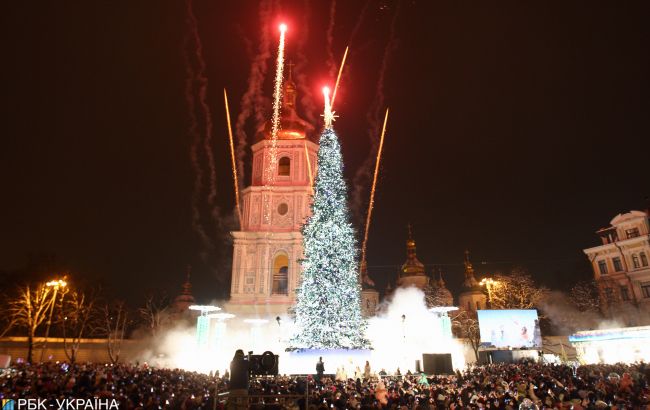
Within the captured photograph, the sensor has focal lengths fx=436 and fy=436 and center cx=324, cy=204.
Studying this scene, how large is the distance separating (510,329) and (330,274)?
719 inches

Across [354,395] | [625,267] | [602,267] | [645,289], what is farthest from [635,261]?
[354,395]

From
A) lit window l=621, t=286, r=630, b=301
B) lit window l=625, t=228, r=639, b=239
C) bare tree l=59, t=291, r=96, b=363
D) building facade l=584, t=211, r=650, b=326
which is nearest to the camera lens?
bare tree l=59, t=291, r=96, b=363

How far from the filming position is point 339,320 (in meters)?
22.5

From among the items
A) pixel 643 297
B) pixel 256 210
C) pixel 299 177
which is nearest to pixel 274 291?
pixel 256 210

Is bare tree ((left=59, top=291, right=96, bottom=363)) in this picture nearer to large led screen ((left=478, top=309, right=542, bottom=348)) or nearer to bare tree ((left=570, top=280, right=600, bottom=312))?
large led screen ((left=478, top=309, right=542, bottom=348))

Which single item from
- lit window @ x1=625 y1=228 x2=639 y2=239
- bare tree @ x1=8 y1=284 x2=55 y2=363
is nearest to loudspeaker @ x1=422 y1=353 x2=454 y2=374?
bare tree @ x1=8 y1=284 x2=55 y2=363

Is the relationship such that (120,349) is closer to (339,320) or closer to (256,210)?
(256,210)

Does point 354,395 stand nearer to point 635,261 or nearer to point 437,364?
point 437,364

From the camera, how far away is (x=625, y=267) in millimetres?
44031

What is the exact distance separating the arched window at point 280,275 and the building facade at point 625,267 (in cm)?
3058

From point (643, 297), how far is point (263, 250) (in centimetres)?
3676

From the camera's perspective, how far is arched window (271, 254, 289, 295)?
4284cm

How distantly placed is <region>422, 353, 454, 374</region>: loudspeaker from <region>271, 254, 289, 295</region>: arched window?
20.6 metres

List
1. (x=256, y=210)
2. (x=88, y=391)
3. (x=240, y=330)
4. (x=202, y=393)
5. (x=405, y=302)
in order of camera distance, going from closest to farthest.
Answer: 1. (x=88, y=391)
2. (x=202, y=393)
3. (x=240, y=330)
4. (x=256, y=210)
5. (x=405, y=302)
